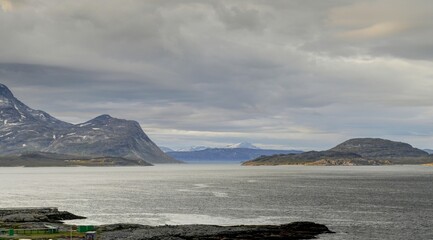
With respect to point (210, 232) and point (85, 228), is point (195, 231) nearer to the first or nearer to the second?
point (210, 232)

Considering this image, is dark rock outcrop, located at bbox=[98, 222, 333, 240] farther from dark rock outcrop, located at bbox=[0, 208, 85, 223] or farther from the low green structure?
dark rock outcrop, located at bbox=[0, 208, 85, 223]

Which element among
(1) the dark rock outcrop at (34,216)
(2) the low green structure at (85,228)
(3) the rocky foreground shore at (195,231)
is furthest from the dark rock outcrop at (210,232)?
(1) the dark rock outcrop at (34,216)

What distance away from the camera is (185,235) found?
114 m

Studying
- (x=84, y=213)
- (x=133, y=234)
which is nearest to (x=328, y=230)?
(x=133, y=234)

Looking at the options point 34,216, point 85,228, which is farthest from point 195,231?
point 34,216

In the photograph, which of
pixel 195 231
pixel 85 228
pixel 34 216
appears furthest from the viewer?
pixel 34 216

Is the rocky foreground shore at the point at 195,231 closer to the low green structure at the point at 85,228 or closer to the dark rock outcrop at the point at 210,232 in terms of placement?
the dark rock outcrop at the point at 210,232

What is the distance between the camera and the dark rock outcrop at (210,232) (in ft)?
368

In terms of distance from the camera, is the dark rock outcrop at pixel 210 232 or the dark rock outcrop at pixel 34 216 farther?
the dark rock outcrop at pixel 34 216

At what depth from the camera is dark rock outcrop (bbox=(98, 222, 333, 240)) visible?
112m

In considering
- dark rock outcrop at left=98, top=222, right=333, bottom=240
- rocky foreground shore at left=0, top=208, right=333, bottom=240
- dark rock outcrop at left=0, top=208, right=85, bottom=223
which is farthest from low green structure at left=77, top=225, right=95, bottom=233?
dark rock outcrop at left=0, top=208, right=85, bottom=223

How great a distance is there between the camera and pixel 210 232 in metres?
119

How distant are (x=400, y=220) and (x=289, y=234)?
147 feet

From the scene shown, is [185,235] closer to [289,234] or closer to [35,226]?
[289,234]
